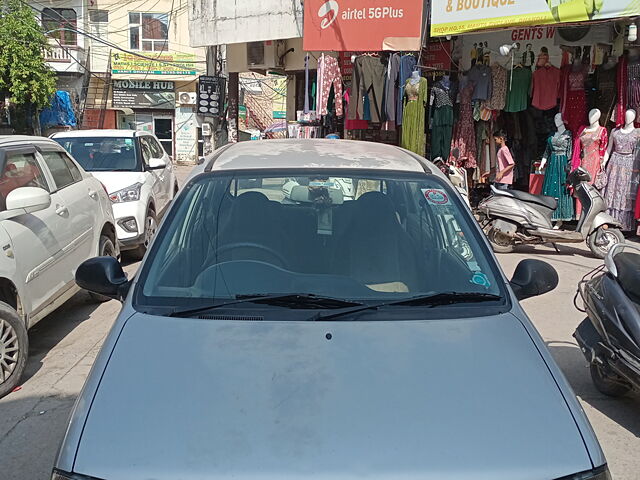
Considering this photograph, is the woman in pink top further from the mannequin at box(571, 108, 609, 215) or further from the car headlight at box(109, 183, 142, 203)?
the car headlight at box(109, 183, 142, 203)

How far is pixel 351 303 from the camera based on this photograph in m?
2.56

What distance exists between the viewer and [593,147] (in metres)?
9.02

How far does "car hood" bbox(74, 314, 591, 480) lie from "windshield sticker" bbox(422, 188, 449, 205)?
0.82m

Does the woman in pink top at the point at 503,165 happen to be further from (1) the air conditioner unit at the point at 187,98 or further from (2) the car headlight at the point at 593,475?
(1) the air conditioner unit at the point at 187,98

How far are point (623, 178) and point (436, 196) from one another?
6.71m

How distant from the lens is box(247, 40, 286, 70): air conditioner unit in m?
15.0

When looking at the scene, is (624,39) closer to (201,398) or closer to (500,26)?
(500,26)

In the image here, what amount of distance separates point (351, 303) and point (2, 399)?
9.08ft

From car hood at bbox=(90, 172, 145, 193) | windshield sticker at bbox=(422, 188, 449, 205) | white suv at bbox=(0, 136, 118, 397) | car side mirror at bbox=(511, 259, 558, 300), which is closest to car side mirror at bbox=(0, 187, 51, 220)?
white suv at bbox=(0, 136, 118, 397)

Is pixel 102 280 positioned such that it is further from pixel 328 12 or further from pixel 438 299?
pixel 328 12

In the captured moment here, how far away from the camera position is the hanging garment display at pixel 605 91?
9125 mm

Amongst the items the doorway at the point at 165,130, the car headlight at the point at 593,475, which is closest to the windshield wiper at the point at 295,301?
the car headlight at the point at 593,475

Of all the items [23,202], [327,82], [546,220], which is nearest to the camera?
[23,202]

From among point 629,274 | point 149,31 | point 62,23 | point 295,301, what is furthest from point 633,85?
point 62,23
